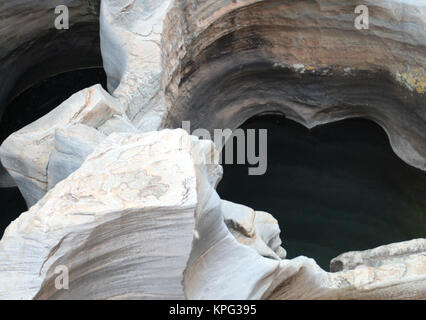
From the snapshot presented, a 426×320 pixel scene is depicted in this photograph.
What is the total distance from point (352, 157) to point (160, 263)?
10.8ft

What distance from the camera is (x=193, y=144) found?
8.96 ft

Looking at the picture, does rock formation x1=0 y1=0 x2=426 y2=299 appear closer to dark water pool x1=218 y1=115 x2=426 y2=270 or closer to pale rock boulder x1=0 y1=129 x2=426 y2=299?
pale rock boulder x1=0 y1=129 x2=426 y2=299

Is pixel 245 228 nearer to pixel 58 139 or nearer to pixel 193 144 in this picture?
pixel 193 144

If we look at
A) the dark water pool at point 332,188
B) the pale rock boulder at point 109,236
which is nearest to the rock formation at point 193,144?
the pale rock boulder at point 109,236

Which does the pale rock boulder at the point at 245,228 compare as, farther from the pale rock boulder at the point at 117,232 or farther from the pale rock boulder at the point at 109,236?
the pale rock boulder at the point at 109,236

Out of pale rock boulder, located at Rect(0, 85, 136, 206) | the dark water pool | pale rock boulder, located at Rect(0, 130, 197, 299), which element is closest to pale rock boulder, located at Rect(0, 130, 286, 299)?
pale rock boulder, located at Rect(0, 130, 197, 299)

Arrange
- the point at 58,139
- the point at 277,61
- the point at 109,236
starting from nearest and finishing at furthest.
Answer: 1. the point at 109,236
2. the point at 58,139
3. the point at 277,61

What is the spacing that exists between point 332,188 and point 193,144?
8.94ft

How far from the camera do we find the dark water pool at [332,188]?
16.0ft

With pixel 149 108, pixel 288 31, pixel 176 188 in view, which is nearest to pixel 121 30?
pixel 149 108

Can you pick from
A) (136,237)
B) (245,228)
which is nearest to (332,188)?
(245,228)

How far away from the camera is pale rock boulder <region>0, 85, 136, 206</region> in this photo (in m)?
3.10

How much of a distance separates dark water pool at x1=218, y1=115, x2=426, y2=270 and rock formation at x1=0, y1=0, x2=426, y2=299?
0.50 feet

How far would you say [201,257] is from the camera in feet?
8.67
